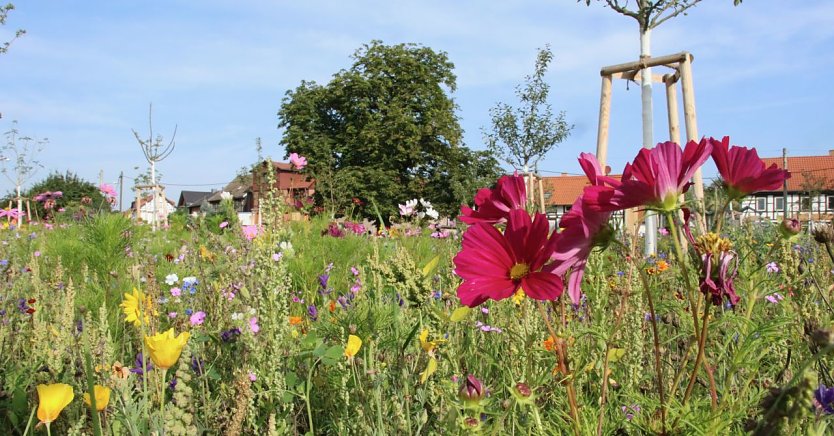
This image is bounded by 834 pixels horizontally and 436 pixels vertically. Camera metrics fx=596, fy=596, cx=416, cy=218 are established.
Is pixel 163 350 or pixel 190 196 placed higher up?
pixel 190 196

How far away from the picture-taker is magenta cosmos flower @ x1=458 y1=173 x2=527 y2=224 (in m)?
0.95

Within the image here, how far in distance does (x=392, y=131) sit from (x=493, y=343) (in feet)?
88.8

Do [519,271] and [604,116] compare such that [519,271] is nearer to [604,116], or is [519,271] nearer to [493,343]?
[493,343]

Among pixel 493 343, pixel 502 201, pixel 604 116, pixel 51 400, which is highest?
pixel 604 116

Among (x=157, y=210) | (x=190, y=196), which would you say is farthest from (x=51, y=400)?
(x=190, y=196)

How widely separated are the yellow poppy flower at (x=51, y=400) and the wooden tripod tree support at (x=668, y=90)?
5157 millimetres

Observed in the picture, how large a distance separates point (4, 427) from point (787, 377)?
220cm

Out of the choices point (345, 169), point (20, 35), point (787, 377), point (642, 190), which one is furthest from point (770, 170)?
point (345, 169)

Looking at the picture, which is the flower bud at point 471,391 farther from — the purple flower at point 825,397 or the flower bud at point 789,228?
the flower bud at point 789,228

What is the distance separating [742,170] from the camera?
88 cm

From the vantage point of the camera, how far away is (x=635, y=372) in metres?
1.54

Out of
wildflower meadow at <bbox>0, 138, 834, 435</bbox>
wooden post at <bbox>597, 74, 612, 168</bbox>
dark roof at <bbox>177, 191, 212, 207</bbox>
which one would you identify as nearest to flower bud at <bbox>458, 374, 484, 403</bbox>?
wildflower meadow at <bbox>0, 138, 834, 435</bbox>

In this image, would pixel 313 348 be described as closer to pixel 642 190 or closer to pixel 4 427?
pixel 4 427

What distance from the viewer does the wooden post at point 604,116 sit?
6.27 meters
